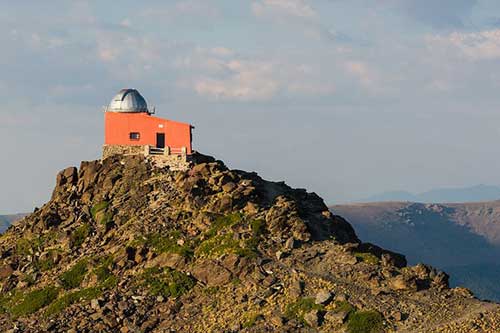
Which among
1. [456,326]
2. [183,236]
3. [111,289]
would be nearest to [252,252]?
[183,236]

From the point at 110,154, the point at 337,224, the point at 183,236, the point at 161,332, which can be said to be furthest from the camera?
the point at 110,154

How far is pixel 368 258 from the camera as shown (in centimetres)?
7056

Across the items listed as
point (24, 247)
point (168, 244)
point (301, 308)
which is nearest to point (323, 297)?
point (301, 308)

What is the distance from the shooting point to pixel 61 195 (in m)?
89.1

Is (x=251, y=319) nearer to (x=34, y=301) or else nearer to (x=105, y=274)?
(x=105, y=274)

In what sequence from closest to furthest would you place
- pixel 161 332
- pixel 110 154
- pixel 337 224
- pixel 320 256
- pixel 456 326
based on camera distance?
pixel 456 326 → pixel 161 332 → pixel 320 256 → pixel 337 224 → pixel 110 154

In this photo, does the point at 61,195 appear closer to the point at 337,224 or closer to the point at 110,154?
the point at 110,154

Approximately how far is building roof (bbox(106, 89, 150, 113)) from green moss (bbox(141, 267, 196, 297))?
24.9 m

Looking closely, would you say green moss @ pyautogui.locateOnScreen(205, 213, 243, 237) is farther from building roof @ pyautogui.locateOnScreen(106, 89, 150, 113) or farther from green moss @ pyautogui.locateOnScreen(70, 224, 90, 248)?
building roof @ pyautogui.locateOnScreen(106, 89, 150, 113)

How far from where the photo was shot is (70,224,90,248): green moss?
81062 mm

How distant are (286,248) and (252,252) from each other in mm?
3095

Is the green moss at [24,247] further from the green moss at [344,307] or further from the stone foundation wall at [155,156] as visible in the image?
the green moss at [344,307]

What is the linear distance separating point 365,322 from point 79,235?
3282 cm

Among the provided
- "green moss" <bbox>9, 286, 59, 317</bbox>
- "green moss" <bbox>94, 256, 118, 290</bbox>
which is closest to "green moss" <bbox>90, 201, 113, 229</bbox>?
"green moss" <bbox>94, 256, 118, 290</bbox>
